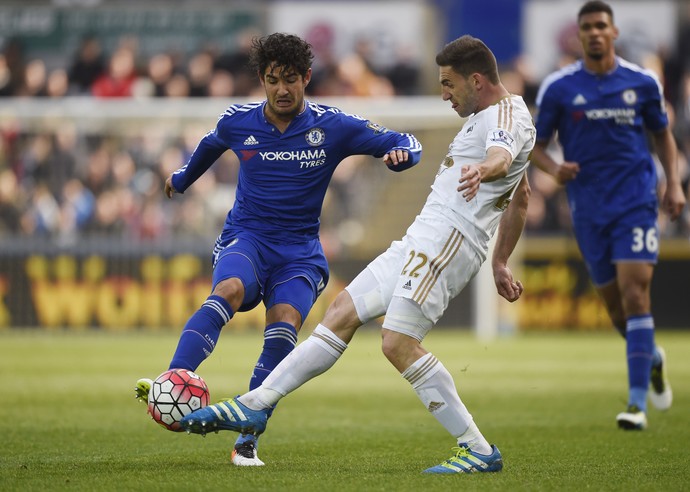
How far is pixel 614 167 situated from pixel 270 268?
10.4ft

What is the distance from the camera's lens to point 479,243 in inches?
246

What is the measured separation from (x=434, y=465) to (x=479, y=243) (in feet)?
3.90

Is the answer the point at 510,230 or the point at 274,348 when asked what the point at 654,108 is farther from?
the point at 274,348

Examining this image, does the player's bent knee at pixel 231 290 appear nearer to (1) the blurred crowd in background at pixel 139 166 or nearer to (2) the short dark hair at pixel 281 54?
(2) the short dark hair at pixel 281 54

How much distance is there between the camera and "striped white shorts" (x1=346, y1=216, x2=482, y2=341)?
20.0 ft

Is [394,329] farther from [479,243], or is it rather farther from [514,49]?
[514,49]

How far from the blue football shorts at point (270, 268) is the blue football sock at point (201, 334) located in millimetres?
185

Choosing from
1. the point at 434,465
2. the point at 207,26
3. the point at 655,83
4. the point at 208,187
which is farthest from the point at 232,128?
the point at 207,26

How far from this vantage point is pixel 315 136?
6.89 m

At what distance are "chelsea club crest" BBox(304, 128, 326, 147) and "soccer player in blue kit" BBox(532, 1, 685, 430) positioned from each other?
2405 millimetres

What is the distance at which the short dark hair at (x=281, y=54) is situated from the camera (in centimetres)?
660

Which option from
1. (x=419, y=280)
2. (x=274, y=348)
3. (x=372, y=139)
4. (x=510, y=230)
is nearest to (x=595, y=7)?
(x=372, y=139)

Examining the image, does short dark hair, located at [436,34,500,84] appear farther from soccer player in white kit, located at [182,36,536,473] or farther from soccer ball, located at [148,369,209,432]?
soccer ball, located at [148,369,209,432]

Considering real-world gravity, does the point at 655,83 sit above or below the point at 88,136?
above
